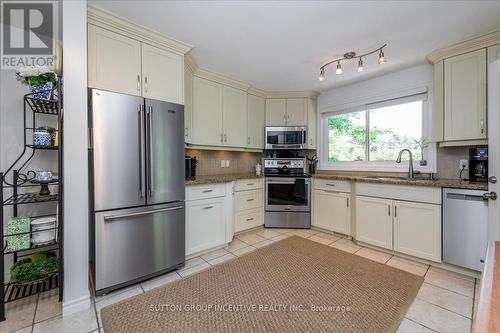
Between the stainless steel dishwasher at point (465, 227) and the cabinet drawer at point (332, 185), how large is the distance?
107 centimetres

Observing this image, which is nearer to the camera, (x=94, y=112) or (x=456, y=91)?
(x=94, y=112)

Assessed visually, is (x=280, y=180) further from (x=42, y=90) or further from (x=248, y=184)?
(x=42, y=90)

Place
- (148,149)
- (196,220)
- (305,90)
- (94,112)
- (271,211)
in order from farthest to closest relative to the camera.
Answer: (305,90), (271,211), (196,220), (148,149), (94,112)

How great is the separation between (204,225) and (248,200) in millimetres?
970

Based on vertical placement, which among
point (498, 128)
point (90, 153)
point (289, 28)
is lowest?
point (90, 153)

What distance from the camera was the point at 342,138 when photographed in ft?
12.4

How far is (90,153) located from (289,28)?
2105 millimetres

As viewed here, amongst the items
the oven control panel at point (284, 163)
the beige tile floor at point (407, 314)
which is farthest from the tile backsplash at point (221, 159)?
the beige tile floor at point (407, 314)

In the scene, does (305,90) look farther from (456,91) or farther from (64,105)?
(64,105)

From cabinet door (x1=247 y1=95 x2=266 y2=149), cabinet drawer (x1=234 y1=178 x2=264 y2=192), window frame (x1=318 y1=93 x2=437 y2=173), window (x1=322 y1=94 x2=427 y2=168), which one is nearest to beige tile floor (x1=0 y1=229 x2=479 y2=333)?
cabinet drawer (x1=234 y1=178 x2=264 y2=192)

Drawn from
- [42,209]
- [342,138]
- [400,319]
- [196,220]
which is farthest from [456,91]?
[42,209]

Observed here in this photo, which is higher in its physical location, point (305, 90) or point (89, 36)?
point (305, 90)

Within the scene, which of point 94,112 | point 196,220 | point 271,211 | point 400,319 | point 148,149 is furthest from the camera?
point 271,211

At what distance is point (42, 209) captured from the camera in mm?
2055
